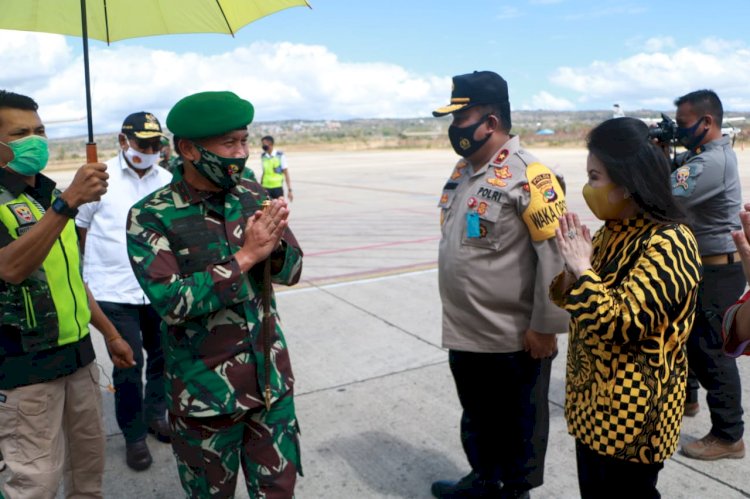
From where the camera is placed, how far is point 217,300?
2170 millimetres

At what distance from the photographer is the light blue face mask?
2463 millimetres

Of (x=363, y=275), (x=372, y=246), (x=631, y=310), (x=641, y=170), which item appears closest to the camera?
(x=631, y=310)

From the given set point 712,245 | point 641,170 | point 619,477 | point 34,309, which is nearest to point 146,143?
point 34,309

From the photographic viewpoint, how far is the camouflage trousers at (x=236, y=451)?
90.5 inches

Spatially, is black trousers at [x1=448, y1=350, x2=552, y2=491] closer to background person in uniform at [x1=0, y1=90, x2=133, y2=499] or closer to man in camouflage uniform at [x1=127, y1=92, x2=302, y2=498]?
man in camouflage uniform at [x1=127, y1=92, x2=302, y2=498]

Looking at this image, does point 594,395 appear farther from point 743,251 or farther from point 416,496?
point 416,496

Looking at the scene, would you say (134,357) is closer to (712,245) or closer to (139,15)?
(139,15)

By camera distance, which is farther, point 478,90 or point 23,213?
point 478,90

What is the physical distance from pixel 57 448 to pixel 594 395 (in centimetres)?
202

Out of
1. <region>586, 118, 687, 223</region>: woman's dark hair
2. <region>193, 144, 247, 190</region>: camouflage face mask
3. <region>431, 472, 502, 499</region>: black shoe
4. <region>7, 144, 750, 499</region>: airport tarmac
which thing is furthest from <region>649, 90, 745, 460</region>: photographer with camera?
<region>193, 144, 247, 190</region>: camouflage face mask

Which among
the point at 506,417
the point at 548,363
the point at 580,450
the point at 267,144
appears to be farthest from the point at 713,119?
the point at 267,144

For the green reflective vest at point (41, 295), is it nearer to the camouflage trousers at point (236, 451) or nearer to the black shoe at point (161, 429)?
the camouflage trousers at point (236, 451)

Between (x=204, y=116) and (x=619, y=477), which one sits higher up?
(x=204, y=116)

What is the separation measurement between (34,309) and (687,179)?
320 cm
